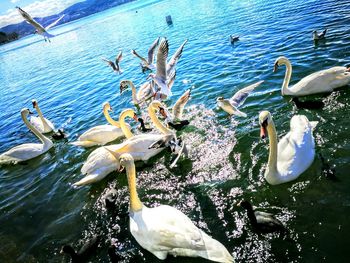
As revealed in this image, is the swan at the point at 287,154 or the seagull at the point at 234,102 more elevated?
the swan at the point at 287,154

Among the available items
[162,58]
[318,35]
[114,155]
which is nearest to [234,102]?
[162,58]

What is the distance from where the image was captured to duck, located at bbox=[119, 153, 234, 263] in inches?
223

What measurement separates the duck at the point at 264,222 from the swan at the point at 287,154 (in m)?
1.15

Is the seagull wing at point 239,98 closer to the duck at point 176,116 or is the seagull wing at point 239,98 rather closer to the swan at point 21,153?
the duck at point 176,116

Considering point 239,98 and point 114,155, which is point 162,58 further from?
point 114,155

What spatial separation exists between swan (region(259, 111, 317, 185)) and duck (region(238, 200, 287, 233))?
1.15m

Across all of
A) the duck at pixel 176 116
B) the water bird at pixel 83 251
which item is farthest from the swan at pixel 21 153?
the water bird at pixel 83 251

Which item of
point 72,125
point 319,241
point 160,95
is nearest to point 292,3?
point 160,95

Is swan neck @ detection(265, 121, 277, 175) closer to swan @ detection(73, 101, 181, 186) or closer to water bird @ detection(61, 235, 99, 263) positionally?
swan @ detection(73, 101, 181, 186)

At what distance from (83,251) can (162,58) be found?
765 cm

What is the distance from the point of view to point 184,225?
6051 millimetres

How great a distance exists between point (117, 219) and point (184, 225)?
7.59 ft

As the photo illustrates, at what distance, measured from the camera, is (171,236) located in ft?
19.4

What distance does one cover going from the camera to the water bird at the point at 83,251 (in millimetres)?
6640
